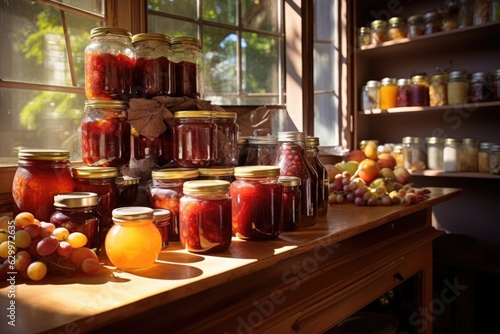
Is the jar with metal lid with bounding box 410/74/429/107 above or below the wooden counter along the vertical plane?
above

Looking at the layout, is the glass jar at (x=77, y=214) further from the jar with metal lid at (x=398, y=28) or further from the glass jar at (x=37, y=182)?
the jar with metal lid at (x=398, y=28)

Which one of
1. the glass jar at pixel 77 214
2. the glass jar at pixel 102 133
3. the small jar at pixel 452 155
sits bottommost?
the glass jar at pixel 77 214

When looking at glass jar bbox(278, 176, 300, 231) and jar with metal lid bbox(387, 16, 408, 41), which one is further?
jar with metal lid bbox(387, 16, 408, 41)

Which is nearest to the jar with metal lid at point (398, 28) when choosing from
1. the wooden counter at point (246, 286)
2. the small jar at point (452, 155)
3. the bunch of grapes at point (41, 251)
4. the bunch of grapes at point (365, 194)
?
the small jar at point (452, 155)

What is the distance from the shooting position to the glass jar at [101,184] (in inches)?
41.1

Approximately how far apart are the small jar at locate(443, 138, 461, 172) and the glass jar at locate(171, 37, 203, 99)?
1642mm

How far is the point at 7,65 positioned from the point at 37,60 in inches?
3.5

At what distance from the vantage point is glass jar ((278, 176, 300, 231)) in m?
1.20

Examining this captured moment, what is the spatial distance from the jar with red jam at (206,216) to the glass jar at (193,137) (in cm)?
18

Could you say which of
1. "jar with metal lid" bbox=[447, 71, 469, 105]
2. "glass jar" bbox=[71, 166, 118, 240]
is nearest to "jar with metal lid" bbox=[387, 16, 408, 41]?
"jar with metal lid" bbox=[447, 71, 469, 105]

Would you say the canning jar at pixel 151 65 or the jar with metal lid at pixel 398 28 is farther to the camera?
the jar with metal lid at pixel 398 28

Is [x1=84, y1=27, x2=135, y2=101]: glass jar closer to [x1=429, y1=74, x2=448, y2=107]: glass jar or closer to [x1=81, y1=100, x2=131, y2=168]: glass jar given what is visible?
[x1=81, y1=100, x2=131, y2=168]: glass jar

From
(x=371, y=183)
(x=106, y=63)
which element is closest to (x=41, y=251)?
(x=106, y=63)

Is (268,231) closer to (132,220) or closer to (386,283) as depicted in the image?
(132,220)
